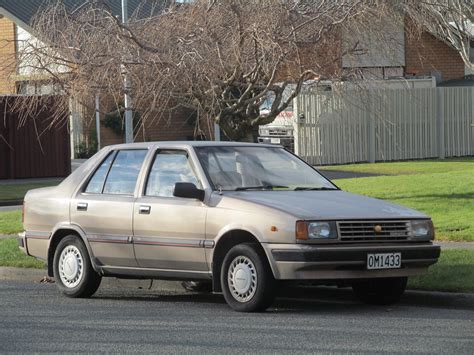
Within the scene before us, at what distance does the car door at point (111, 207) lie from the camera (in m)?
11.4

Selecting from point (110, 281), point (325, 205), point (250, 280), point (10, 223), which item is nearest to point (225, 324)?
point (250, 280)

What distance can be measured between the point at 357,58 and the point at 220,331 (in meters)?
8.83

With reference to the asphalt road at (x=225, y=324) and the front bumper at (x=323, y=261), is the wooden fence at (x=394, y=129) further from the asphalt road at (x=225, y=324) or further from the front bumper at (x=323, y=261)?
the front bumper at (x=323, y=261)

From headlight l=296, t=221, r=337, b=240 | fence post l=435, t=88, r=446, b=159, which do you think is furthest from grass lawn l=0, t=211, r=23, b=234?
fence post l=435, t=88, r=446, b=159

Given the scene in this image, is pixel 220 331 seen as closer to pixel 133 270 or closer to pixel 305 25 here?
pixel 133 270

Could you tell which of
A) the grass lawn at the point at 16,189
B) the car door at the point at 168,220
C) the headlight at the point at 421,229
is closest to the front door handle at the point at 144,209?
the car door at the point at 168,220

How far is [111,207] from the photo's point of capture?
1152 cm

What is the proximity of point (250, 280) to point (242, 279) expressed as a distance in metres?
0.08

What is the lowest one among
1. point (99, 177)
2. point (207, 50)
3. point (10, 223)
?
point (10, 223)

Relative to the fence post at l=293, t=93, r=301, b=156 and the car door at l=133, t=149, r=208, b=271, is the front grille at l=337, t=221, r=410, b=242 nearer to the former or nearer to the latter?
the car door at l=133, t=149, r=208, b=271

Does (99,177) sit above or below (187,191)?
above

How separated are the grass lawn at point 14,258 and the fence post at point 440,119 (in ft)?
68.8

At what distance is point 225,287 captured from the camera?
10.5 m

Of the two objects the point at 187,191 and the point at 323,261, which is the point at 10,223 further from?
the point at 323,261
